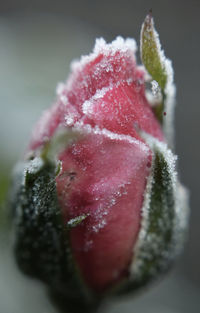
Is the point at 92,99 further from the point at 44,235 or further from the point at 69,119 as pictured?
the point at 44,235

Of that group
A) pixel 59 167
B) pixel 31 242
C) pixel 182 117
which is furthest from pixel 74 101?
pixel 182 117

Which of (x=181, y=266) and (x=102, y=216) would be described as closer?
(x=102, y=216)

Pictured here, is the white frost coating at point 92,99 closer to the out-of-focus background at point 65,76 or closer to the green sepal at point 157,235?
the green sepal at point 157,235

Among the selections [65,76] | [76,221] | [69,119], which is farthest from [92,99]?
[65,76]

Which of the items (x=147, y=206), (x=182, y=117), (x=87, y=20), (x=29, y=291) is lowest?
(x=147, y=206)

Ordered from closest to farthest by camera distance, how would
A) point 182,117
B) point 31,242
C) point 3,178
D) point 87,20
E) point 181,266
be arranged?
point 31,242, point 3,178, point 181,266, point 182,117, point 87,20

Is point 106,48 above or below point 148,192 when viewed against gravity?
above

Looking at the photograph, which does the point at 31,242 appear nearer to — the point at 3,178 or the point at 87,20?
the point at 3,178

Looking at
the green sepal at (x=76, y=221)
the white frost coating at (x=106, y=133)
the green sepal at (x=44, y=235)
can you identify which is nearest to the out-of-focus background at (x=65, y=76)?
the green sepal at (x=44, y=235)
